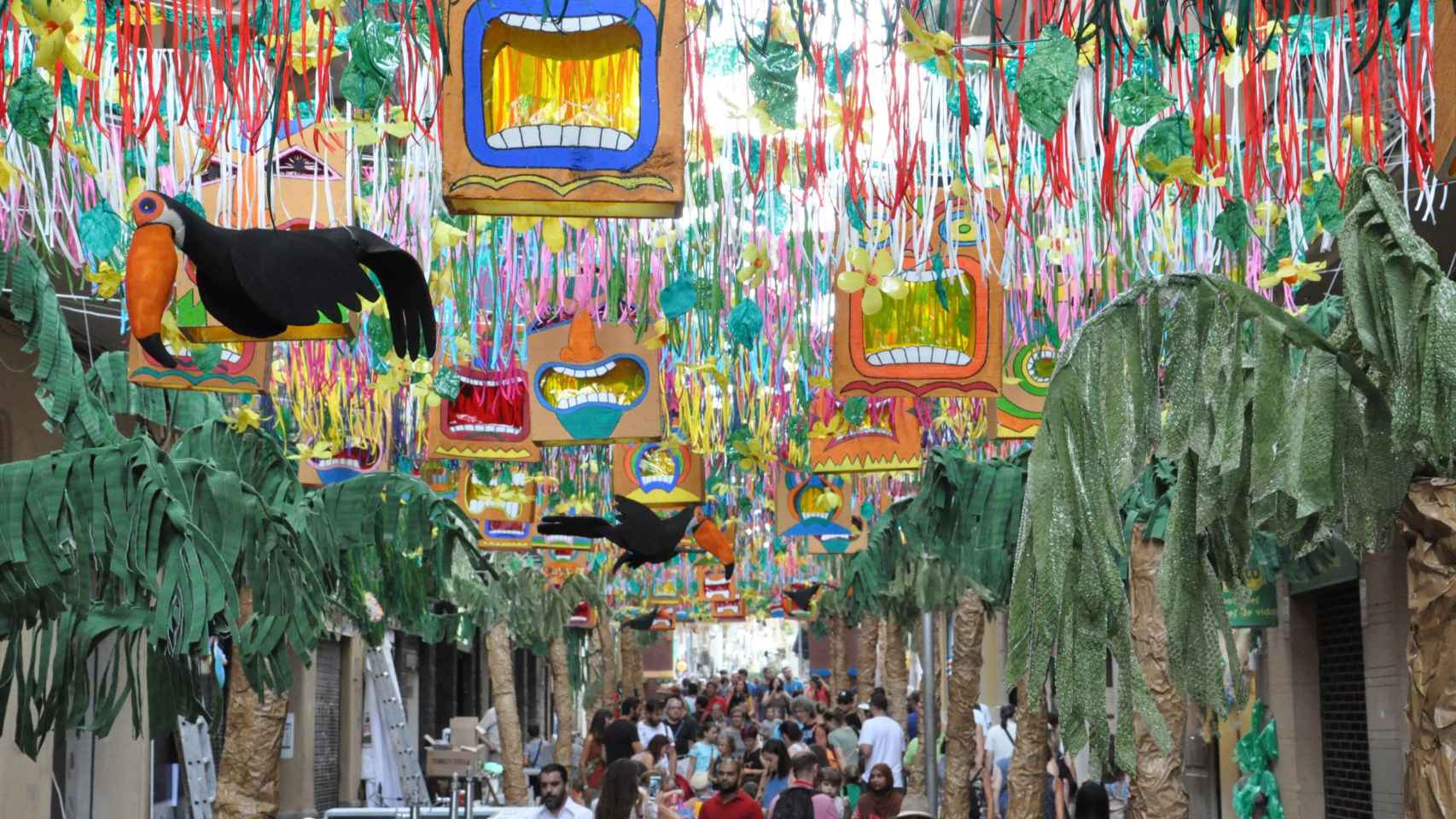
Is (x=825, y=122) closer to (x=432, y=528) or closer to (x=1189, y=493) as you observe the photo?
(x=432, y=528)

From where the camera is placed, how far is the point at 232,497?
602 centimetres

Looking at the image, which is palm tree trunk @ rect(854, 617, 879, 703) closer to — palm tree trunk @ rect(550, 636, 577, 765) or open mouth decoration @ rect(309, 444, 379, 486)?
palm tree trunk @ rect(550, 636, 577, 765)

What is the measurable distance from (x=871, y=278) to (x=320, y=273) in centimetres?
297

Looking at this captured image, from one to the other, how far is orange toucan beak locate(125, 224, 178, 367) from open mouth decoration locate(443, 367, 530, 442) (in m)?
5.67

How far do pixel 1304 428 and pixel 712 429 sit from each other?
9.51m

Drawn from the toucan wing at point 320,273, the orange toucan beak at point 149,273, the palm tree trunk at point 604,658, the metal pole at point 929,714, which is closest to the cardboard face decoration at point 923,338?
the toucan wing at point 320,273

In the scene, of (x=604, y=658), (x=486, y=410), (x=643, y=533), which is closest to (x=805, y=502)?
(x=643, y=533)

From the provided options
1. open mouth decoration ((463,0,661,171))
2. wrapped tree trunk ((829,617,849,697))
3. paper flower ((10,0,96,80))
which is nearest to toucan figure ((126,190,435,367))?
open mouth decoration ((463,0,661,171))

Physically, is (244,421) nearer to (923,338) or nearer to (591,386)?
(591,386)

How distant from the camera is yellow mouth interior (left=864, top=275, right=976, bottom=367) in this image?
7.91m

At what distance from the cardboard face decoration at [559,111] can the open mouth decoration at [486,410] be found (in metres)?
5.69

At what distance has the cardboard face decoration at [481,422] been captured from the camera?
34.8ft

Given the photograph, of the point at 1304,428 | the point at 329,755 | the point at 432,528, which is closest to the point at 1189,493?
the point at 1304,428

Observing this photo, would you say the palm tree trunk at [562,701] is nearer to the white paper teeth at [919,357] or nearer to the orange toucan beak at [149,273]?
the white paper teeth at [919,357]
